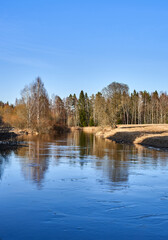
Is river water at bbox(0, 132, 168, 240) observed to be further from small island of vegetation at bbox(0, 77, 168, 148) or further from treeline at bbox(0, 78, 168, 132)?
treeline at bbox(0, 78, 168, 132)

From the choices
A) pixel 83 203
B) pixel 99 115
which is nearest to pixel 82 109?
pixel 99 115

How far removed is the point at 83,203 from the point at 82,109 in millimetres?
119718

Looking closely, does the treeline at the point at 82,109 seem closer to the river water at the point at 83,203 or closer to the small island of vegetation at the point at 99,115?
the small island of vegetation at the point at 99,115

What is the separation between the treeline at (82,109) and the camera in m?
71.0

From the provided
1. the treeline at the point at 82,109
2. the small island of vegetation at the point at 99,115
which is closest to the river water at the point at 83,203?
the small island of vegetation at the point at 99,115

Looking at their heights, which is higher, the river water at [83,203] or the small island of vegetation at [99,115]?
the small island of vegetation at [99,115]

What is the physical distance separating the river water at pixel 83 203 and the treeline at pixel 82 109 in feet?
151

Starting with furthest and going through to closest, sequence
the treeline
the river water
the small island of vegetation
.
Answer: the treeline → the small island of vegetation → the river water

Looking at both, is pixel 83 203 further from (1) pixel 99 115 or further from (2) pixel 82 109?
(2) pixel 82 109

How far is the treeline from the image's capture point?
233 ft

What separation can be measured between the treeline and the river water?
46.1m

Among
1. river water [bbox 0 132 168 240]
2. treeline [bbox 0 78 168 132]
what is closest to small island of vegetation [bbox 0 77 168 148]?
treeline [bbox 0 78 168 132]

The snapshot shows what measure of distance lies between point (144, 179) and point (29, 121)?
59711mm

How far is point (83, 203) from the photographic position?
1113cm
